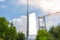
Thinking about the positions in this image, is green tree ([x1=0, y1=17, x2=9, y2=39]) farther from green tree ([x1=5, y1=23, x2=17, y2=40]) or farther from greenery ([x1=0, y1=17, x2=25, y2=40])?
green tree ([x1=5, y1=23, x2=17, y2=40])

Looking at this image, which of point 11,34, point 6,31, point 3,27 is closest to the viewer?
point 3,27

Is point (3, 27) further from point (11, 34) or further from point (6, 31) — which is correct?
point (11, 34)

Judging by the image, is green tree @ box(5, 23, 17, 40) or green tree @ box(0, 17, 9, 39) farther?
green tree @ box(5, 23, 17, 40)

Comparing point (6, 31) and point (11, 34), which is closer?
point (6, 31)

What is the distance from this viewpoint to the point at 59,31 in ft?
214

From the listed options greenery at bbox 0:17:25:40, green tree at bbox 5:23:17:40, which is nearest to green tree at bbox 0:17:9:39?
greenery at bbox 0:17:25:40

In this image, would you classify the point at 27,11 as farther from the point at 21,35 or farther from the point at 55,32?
the point at 55,32

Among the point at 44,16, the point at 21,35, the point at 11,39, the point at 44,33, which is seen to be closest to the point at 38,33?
the point at 44,33

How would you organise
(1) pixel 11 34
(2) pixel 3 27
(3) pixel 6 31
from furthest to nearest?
1. (1) pixel 11 34
2. (3) pixel 6 31
3. (2) pixel 3 27

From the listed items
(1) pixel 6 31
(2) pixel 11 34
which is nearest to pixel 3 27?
(1) pixel 6 31

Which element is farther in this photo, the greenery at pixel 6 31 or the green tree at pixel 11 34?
the green tree at pixel 11 34

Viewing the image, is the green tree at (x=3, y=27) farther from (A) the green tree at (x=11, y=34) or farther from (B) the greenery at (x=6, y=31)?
(A) the green tree at (x=11, y=34)

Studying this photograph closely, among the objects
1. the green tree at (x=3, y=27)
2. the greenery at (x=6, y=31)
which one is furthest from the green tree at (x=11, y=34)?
the green tree at (x=3, y=27)

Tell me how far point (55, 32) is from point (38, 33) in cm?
2327
